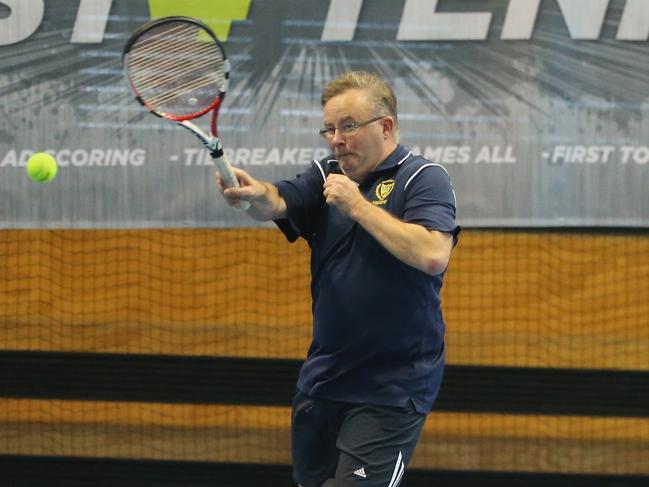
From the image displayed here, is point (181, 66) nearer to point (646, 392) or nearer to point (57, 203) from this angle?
point (57, 203)

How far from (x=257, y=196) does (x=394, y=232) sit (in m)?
0.52

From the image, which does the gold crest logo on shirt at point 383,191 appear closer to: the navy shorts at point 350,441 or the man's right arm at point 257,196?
the man's right arm at point 257,196

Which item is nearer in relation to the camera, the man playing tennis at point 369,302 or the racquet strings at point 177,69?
the man playing tennis at point 369,302

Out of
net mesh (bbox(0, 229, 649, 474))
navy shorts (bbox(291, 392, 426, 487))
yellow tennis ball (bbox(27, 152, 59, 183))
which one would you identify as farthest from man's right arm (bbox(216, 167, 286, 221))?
net mesh (bbox(0, 229, 649, 474))

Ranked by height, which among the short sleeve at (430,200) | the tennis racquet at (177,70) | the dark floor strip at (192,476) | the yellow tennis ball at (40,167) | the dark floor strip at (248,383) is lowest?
the dark floor strip at (192,476)

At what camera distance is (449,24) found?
17.5 ft

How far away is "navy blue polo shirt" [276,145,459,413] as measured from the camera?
10.8 feet

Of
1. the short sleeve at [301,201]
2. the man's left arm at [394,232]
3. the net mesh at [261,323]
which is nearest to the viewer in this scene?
the man's left arm at [394,232]

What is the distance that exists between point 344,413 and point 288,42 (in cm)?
249

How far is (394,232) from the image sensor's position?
3.05 meters

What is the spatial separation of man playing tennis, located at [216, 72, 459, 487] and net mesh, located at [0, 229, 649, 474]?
2.39 meters

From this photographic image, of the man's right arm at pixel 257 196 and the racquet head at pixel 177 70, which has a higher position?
the racquet head at pixel 177 70

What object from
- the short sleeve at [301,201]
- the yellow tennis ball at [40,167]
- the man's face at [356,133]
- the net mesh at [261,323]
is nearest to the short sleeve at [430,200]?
the man's face at [356,133]

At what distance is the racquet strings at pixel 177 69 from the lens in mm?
3662
